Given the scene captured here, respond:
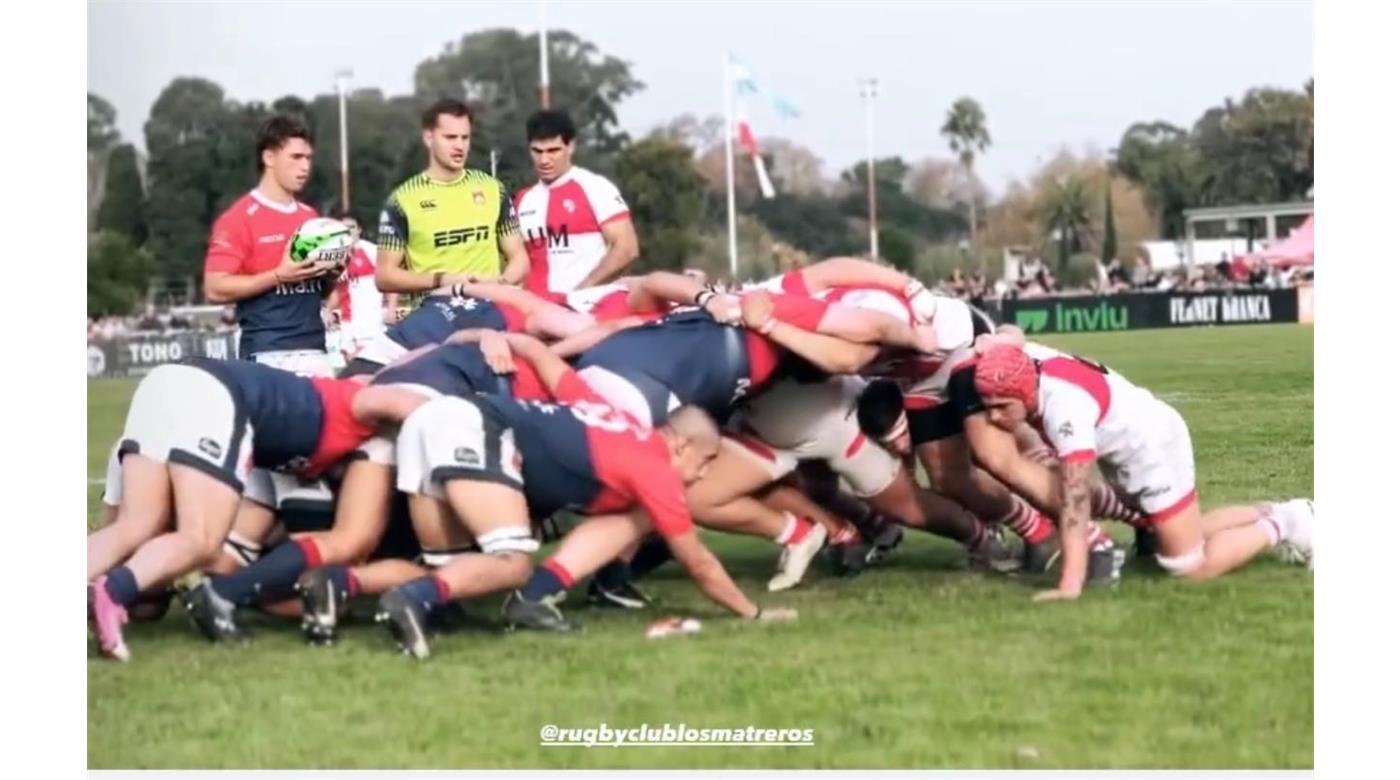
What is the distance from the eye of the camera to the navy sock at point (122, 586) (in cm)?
582

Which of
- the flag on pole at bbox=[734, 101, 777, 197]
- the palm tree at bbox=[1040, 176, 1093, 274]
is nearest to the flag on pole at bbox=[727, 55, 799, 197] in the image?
the flag on pole at bbox=[734, 101, 777, 197]

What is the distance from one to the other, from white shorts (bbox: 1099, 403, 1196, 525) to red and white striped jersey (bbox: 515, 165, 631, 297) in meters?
2.75

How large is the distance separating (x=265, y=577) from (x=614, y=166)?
8.31 meters

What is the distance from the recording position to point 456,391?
6.38 m

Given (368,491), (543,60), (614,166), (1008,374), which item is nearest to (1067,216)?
(614,166)

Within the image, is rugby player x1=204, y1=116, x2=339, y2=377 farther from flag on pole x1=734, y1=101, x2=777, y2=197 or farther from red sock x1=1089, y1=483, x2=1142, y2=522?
red sock x1=1089, y1=483, x2=1142, y2=522

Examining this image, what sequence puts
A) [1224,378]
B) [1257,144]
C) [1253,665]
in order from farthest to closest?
[1224,378] → [1257,144] → [1253,665]

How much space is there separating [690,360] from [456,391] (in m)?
0.75

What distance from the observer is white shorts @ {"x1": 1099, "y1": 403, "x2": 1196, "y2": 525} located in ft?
21.7

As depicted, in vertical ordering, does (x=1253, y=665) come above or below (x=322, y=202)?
below
